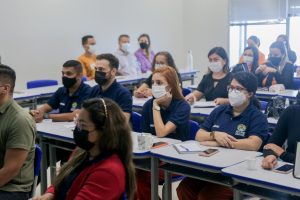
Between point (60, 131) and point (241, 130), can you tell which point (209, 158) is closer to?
point (241, 130)

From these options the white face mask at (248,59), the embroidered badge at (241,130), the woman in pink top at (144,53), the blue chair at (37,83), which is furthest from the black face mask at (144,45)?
the embroidered badge at (241,130)

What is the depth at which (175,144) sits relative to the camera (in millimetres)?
3156

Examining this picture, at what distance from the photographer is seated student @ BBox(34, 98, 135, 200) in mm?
1753

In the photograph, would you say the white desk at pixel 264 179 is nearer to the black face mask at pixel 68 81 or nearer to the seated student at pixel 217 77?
the black face mask at pixel 68 81

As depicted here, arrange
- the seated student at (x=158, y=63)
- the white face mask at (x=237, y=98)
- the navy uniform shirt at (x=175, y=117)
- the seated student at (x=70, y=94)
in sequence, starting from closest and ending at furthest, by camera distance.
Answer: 1. the white face mask at (x=237, y=98)
2. the navy uniform shirt at (x=175, y=117)
3. the seated student at (x=70, y=94)
4. the seated student at (x=158, y=63)

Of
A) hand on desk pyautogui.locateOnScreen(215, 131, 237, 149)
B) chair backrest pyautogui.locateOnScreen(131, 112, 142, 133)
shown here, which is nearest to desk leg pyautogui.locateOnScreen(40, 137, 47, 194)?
chair backrest pyautogui.locateOnScreen(131, 112, 142, 133)

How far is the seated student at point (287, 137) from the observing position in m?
2.79

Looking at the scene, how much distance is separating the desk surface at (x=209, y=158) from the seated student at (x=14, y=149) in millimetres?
863

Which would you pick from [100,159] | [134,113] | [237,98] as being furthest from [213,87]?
[100,159]

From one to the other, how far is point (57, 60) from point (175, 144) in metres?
4.93

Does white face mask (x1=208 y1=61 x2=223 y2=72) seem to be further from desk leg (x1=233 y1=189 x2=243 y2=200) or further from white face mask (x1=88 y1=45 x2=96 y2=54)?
white face mask (x1=88 y1=45 x2=96 y2=54)

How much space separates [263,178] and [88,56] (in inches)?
221

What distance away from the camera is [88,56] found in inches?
299

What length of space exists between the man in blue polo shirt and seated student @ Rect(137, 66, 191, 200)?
303 millimetres
